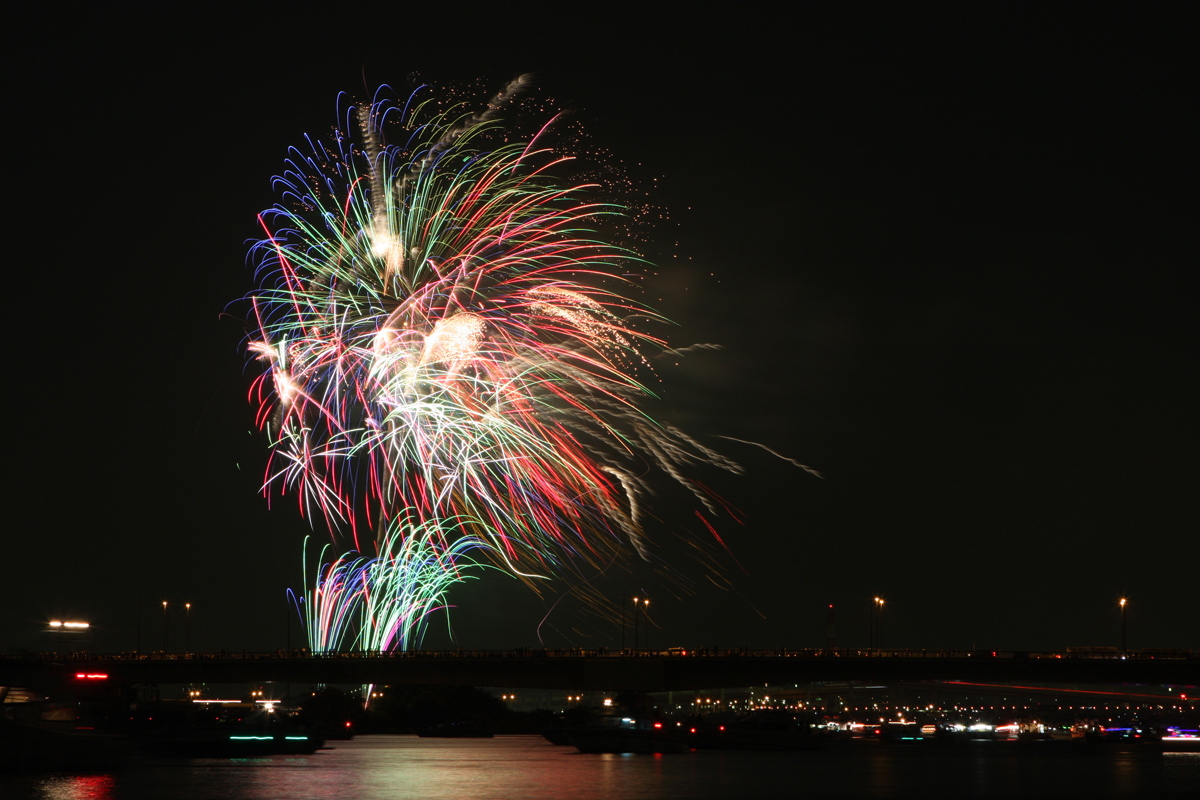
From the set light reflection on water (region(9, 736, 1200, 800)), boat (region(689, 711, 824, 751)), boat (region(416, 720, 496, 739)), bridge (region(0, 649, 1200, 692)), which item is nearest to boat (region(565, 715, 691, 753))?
light reflection on water (region(9, 736, 1200, 800))

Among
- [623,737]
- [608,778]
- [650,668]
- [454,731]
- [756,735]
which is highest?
[650,668]

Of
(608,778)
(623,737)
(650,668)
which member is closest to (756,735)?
(650,668)

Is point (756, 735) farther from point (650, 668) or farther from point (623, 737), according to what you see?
point (623, 737)

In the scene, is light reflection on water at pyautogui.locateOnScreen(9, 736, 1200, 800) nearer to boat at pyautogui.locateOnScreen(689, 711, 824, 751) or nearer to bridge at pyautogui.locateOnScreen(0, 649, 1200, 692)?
boat at pyautogui.locateOnScreen(689, 711, 824, 751)

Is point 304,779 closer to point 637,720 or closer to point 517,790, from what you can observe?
point 517,790

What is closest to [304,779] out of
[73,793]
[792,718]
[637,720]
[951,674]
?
[73,793]
